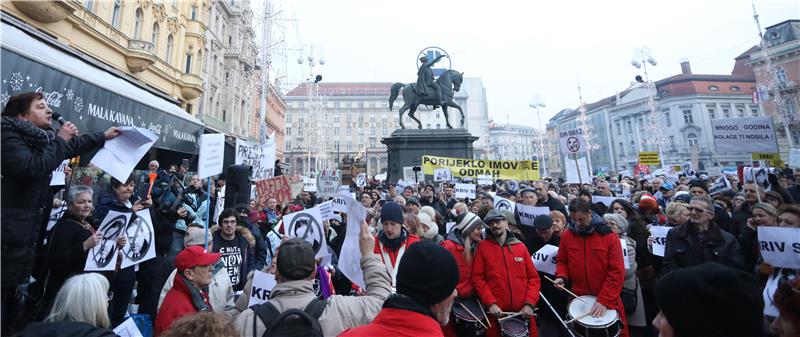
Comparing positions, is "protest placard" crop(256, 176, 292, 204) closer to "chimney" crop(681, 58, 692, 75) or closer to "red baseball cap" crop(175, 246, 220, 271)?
"red baseball cap" crop(175, 246, 220, 271)

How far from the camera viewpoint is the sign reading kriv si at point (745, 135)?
633 centimetres

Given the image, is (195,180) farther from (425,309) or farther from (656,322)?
(656,322)

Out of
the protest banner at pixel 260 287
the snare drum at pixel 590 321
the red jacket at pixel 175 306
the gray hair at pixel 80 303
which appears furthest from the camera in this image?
the snare drum at pixel 590 321

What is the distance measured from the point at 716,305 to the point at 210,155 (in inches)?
198

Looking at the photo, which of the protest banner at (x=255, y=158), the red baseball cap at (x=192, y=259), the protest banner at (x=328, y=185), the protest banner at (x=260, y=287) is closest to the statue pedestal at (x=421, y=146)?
the protest banner at (x=328, y=185)

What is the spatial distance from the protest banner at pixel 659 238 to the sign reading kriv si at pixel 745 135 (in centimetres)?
340

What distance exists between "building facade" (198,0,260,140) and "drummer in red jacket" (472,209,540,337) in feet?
92.2

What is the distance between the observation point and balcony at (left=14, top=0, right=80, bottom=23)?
10398mm

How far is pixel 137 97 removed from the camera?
325 inches

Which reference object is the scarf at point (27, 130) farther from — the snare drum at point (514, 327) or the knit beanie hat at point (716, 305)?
the snare drum at point (514, 327)

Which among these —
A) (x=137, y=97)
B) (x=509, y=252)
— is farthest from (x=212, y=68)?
(x=509, y=252)

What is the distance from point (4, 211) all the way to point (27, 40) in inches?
213

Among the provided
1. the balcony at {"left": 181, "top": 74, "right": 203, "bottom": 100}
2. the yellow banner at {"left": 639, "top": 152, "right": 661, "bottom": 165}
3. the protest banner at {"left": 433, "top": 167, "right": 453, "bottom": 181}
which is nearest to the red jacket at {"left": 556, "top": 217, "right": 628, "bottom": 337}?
the protest banner at {"left": 433, "top": 167, "right": 453, "bottom": 181}

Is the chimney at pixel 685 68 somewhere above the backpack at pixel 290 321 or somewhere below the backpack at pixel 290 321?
above
